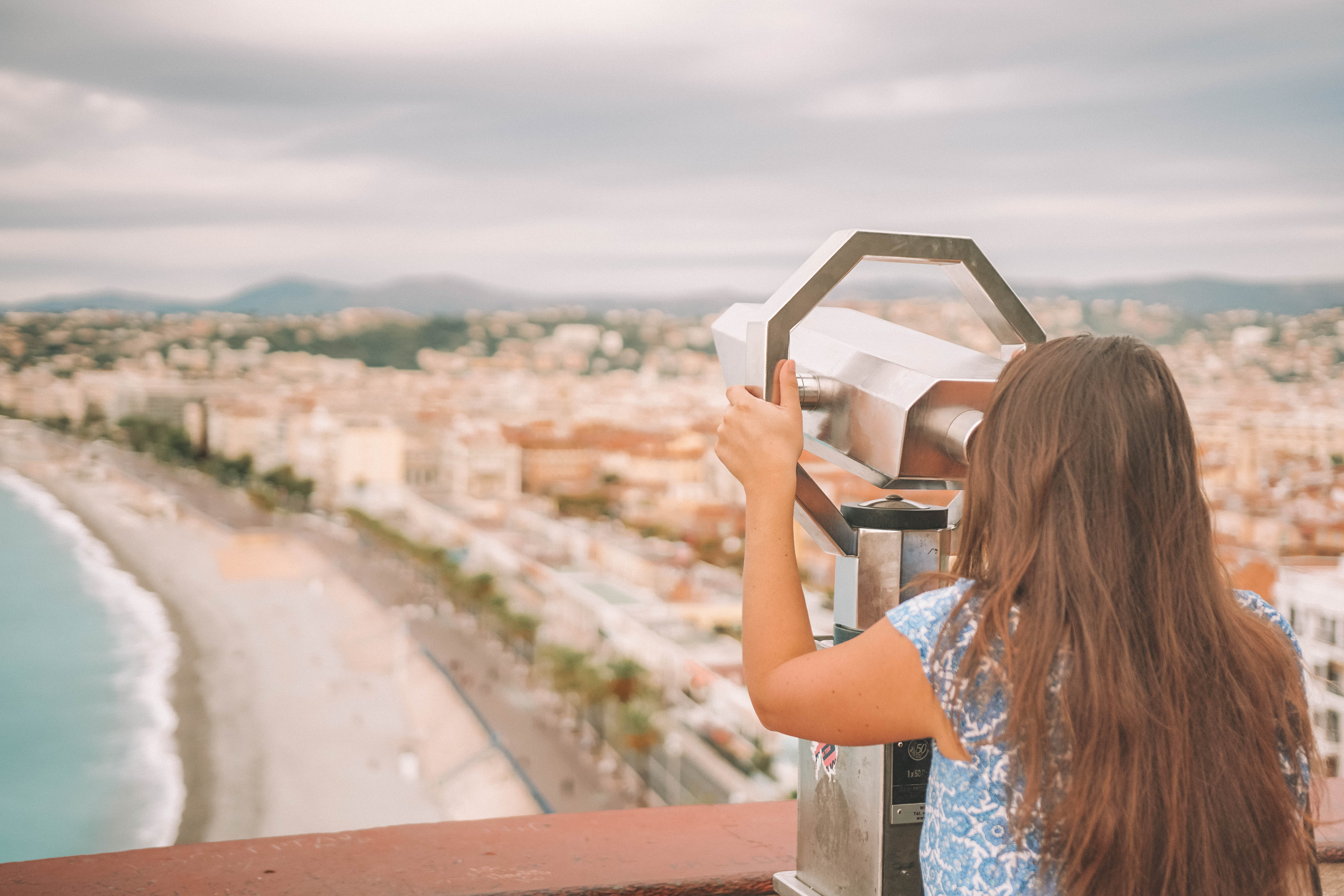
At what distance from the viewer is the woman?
1.41ft

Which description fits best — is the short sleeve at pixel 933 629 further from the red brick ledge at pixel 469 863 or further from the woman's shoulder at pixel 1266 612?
the red brick ledge at pixel 469 863

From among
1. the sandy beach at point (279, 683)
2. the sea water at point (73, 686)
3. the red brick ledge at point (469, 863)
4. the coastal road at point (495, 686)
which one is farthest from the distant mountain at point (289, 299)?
the red brick ledge at point (469, 863)

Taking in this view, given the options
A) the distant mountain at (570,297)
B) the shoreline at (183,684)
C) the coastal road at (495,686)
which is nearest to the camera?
the distant mountain at (570,297)

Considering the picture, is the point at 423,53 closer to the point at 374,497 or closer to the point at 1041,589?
the point at 374,497

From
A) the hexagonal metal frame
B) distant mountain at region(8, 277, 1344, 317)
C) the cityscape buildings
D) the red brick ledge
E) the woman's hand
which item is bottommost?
the cityscape buildings

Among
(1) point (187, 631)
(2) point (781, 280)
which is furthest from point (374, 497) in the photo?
(2) point (781, 280)

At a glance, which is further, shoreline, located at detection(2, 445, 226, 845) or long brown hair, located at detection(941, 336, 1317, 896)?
shoreline, located at detection(2, 445, 226, 845)

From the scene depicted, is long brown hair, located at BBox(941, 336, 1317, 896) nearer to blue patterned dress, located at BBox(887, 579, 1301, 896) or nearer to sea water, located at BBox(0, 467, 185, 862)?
blue patterned dress, located at BBox(887, 579, 1301, 896)

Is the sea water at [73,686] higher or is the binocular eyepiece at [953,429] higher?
the binocular eyepiece at [953,429]

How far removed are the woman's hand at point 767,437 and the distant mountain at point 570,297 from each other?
15 centimetres

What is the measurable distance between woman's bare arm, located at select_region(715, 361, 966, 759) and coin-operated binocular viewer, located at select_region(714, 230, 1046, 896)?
1.0 inches

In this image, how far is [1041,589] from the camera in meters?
0.44

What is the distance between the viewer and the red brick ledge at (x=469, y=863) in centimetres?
71

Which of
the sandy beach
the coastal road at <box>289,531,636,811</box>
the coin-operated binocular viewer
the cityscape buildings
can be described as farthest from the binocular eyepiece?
the coastal road at <box>289,531,636,811</box>
